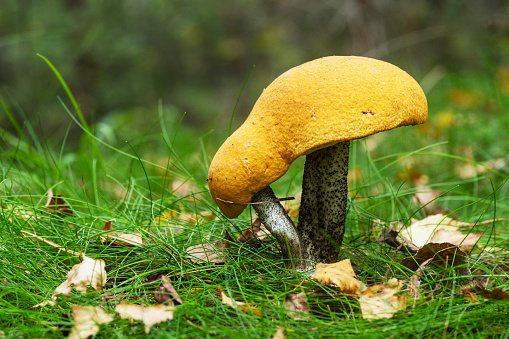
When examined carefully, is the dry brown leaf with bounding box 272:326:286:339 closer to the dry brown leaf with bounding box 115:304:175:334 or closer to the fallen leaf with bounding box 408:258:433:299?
the dry brown leaf with bounding box 115:304:175:334

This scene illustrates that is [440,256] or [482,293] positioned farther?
[440,256]

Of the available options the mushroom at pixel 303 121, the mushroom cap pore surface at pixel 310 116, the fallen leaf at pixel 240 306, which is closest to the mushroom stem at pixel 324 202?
the mushroom at pixel 303 121

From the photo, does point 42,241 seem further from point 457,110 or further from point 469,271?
point 457,110

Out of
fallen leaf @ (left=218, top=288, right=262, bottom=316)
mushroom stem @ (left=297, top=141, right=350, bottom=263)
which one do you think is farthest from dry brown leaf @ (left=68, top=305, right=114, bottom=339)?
mushroom stem @ (left=297, top=141, right=350, bottom=263)

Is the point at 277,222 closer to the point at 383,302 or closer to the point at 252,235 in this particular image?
the point at 252,235

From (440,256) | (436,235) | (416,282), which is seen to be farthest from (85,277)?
(436,235)

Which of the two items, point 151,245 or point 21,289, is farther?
point 151,245

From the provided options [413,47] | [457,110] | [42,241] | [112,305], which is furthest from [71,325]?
[413,47]
